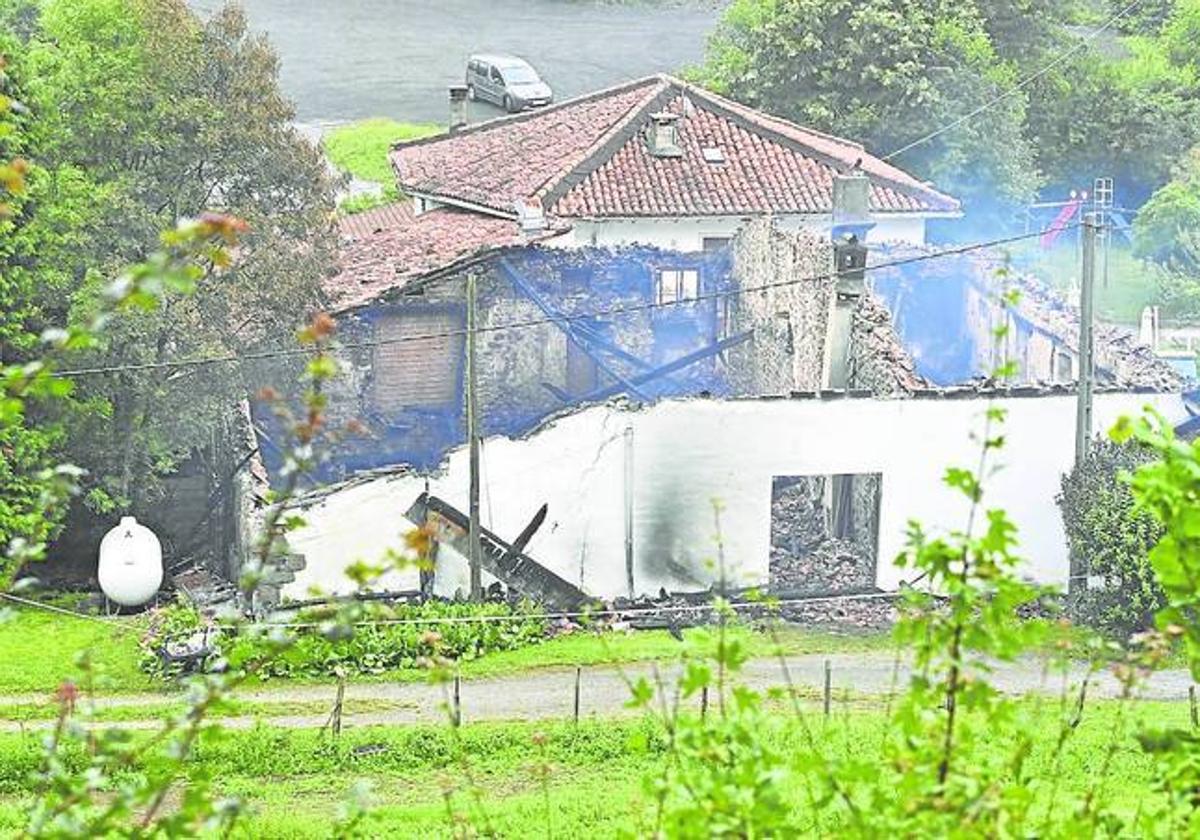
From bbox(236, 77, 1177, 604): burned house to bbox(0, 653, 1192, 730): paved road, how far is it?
1583 millimetres

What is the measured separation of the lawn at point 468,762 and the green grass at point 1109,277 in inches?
736

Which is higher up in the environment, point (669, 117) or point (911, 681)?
point (669, 117)

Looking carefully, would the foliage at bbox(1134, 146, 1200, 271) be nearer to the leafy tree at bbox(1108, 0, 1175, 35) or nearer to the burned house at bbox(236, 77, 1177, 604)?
the burned house at bbox(236, 77, 1177, 604)

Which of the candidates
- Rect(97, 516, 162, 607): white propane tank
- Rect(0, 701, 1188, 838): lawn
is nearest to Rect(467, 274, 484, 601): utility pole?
Rect(0, 701, 1188, 838): lawn

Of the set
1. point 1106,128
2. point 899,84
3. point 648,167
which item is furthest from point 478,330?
point 1106,128

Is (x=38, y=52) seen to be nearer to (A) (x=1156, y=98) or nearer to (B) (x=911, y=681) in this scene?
(B) (x=911, y=681)

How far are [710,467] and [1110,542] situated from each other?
14.6ft

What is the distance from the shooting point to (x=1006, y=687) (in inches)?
751

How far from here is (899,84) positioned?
36.9 meters

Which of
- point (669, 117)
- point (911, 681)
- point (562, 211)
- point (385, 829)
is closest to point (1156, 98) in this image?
point (669, 117)

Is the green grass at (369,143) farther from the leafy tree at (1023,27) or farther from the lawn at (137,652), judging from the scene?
the lawn at (137,652)

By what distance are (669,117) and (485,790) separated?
17.2 metres

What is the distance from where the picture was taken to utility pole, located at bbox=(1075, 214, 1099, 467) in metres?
20.5

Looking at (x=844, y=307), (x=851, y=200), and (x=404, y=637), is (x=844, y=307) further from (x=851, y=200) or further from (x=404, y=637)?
(x=404, y=637)
